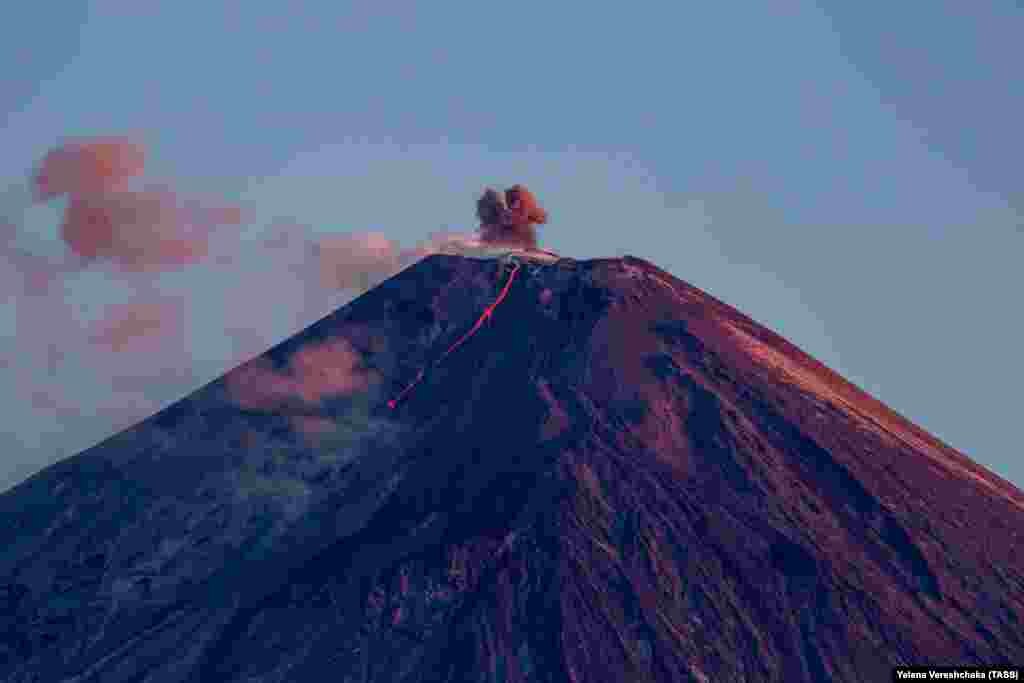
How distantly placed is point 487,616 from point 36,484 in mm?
28775

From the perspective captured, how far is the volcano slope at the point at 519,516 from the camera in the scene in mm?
77375

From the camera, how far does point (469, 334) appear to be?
328ft

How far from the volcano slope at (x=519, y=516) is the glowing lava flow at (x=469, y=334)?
32 centimetres

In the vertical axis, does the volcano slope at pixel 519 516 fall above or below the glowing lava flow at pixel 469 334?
below

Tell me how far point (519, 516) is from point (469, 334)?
18824 millimetres

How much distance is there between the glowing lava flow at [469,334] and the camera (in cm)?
9725

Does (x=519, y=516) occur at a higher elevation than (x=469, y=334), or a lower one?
lower

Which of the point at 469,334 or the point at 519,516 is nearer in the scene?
the point at 519,516

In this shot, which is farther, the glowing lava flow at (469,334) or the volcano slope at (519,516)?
the glowing lava flow at (469,334)

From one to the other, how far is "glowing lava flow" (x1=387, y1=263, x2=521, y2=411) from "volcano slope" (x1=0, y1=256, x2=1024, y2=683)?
0.32m

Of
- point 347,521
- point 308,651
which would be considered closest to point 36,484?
point 347,521

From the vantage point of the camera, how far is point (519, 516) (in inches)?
3255

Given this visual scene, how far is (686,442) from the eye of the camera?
8881cm

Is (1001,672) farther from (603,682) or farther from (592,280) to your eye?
(592,280)
